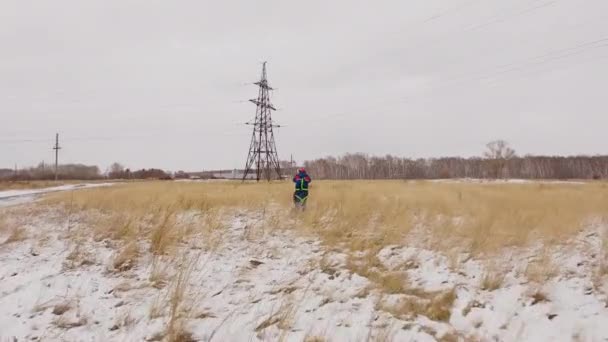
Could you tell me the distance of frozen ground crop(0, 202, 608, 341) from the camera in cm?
264

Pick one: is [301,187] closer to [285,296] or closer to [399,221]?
[399,221]

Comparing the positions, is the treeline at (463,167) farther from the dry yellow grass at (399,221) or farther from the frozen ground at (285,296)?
the frozen ground at (285,296)

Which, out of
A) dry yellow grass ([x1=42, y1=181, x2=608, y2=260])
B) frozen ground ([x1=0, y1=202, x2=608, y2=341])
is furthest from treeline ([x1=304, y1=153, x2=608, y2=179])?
frozen ground ([x1=0, y1=202, x2=608, y2=341])

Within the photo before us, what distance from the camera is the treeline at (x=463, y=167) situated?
7464 cm

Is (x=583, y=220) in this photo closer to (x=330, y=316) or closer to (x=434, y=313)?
(x=434, y=313)

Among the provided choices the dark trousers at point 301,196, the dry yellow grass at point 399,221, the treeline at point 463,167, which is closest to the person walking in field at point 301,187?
the dark trousers at point 301,196

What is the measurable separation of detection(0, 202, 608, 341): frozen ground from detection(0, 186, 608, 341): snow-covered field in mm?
13

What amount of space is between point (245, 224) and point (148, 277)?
330 centimetres

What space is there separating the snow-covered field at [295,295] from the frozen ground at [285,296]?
1 centimetres

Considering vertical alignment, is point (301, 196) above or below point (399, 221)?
above

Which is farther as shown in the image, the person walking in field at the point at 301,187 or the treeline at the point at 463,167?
the treeline at the point at 463,167

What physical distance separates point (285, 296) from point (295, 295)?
0.38 ft

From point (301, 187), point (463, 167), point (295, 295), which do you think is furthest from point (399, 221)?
point (463, 167)

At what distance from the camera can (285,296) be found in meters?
3.33
